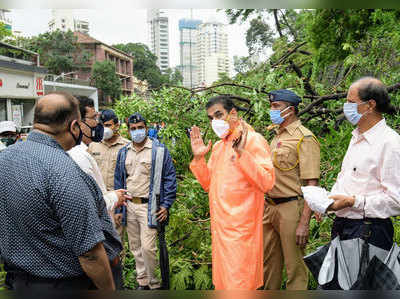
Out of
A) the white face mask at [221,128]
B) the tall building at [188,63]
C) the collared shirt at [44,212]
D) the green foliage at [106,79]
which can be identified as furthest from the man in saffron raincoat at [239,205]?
the green foliage at [106,79]

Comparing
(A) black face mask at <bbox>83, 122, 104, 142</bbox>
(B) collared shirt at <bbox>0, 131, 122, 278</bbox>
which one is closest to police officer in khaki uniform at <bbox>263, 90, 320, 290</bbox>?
(A) black face mask at <bbox>83, 122, 104, 142</bbox>

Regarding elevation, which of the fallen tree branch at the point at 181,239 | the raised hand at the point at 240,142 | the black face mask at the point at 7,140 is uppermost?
the raised hand at the point at 240,142

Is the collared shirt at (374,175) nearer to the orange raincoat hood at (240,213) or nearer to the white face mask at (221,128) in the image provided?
the orange raincoat hood at (240,213)

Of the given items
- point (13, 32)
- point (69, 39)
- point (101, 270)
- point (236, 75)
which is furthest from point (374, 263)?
point (69, 39)

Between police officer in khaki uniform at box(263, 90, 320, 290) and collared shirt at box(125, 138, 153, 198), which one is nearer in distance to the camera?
police officer in khaki uniform at box(263, 90, 320, 290)

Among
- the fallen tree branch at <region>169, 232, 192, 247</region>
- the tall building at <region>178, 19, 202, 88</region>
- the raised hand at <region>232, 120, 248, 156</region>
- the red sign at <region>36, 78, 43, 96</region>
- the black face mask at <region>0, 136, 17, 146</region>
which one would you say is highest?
the red sign at <region>36, 78, 43, 96</region>

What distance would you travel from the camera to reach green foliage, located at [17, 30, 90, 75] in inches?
1588

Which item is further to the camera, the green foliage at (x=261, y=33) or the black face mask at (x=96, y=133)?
the green foliage at (x=261, y=33)

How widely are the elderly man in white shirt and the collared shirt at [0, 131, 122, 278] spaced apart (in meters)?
1.30

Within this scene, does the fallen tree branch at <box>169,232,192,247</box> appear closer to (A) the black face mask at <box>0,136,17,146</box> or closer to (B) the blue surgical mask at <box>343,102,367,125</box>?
(B) the blue surgical mask at <box>343,102,367,125</box>

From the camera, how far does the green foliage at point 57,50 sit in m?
40.3

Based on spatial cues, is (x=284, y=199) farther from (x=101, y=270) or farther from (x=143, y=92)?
(x=143, y=92)

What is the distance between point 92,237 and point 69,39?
44325 mm

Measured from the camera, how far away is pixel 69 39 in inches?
1662
